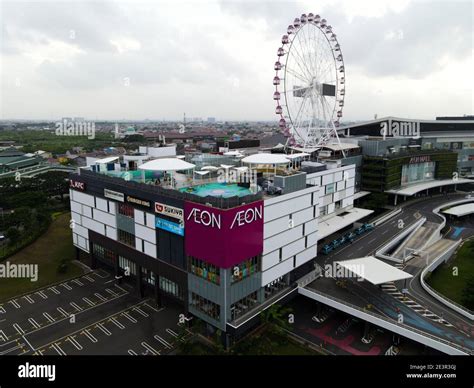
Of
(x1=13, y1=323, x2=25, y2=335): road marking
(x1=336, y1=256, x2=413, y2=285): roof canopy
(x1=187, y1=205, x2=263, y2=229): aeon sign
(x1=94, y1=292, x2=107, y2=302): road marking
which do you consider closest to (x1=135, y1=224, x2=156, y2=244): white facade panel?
(x1=187, y1=205, x2=263, y2=229): aeon sign

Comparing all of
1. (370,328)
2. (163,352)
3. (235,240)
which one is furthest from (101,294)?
(370,328)

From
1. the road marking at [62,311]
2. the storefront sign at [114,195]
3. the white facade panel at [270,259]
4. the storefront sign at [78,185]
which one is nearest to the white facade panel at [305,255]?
the white facade panel at [270,259]

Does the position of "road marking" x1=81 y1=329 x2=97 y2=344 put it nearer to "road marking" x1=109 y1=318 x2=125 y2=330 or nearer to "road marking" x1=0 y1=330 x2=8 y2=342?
"road marking" x1=109 y1=318 x2=125 y2=330

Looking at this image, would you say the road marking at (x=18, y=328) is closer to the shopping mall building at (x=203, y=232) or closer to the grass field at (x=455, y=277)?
the shopping mall building at (x=203, y=232)

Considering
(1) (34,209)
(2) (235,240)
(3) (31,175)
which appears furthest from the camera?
(3) (31,175)

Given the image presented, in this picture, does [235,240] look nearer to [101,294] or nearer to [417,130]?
[101,294]
